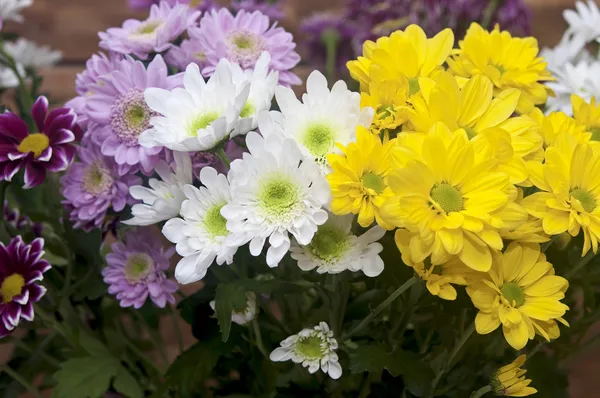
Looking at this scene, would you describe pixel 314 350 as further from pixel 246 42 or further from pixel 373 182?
pixel 246 42

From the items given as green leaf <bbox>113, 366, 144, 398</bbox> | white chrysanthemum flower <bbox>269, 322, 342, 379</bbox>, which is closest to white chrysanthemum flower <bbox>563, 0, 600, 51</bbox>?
white chrysanthemum flower <bbox>269, 322, 342, 379</bbox>

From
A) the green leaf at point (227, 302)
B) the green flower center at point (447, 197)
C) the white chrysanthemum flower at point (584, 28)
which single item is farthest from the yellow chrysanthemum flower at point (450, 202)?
the white chrysanthemum flower at point (584, 28)

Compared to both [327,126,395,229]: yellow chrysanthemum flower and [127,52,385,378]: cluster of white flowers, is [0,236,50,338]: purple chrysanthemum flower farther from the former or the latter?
[327,126,395,229]: yellow chrysanthemum flower

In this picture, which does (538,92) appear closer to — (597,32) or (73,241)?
(597,32)

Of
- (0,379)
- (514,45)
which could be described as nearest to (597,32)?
(514,45)

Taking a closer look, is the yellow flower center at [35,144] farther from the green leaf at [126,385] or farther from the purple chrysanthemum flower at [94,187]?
the green leaf at [126,385]
